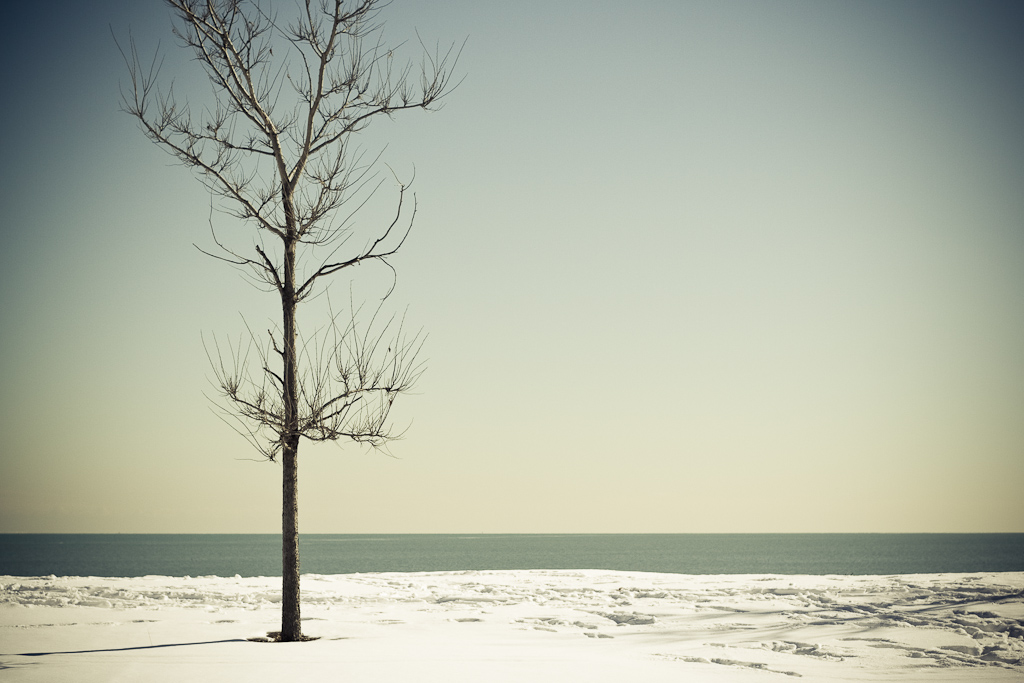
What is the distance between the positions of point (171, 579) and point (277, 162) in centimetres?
1143

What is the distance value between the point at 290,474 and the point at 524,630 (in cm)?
412

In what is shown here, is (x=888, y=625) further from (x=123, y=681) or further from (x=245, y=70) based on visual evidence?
(x=245, y=70)

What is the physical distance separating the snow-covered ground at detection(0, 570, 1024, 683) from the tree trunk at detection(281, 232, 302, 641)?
0.58m

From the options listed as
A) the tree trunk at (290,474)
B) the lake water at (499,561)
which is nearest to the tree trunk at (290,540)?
the tree trunk at (290,474)

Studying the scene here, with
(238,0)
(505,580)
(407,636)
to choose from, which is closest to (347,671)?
(407,636)

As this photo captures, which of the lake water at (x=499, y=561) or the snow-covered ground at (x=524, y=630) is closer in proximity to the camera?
the snow-covered ground at (x=524, y=630)

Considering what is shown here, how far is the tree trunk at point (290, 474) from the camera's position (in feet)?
30.4

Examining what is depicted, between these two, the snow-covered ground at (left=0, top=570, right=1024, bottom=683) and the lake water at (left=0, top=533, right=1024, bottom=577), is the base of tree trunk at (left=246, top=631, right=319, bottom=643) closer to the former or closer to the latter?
the snow-covered ground at (left=0, top=570, right=1024, bottom=683)

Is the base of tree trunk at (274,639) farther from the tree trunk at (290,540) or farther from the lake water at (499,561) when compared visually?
the lake water at (499,561)

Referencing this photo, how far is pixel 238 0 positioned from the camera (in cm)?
1004

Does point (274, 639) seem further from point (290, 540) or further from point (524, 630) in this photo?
point (524, 630)

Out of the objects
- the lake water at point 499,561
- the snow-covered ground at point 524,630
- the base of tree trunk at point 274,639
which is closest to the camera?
the snow-covered ground at point 524,630

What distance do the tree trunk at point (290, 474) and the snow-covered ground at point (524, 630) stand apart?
58 cm

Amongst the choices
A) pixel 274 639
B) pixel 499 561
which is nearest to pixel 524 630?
pixel 274 639
